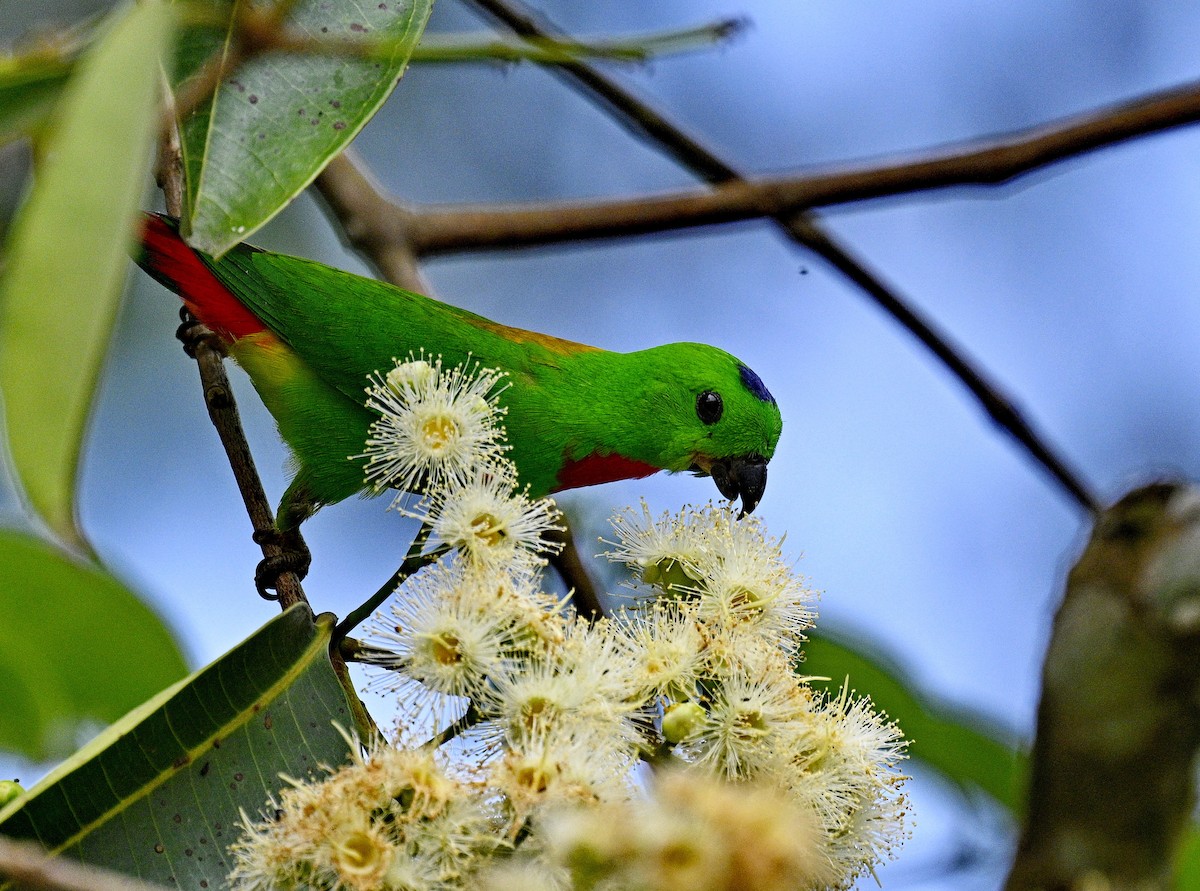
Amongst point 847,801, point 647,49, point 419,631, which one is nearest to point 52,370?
point 419,631

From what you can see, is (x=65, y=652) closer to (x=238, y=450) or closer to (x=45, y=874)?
(x=238, y=450)

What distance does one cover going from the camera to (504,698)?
1769mm

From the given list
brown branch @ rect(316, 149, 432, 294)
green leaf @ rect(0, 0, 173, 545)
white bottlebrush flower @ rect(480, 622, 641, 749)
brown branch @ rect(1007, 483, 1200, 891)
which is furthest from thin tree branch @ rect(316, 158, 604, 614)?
brown branch @ rect(1007, 483, 1200, 891)

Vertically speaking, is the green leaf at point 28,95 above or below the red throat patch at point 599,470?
below

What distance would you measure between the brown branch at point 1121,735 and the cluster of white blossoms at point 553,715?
1.10ft

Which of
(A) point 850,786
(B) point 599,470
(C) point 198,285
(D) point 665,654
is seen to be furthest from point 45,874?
(C) point 198,285

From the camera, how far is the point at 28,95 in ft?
3.76

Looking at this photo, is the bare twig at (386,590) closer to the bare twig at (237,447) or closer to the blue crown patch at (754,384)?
the bare twig at (237,447)

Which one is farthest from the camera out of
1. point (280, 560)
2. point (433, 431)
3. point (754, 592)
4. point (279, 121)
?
point (280, 560)

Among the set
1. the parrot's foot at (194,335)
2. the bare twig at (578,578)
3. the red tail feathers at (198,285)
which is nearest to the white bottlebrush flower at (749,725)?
the bare twig at (578,578)

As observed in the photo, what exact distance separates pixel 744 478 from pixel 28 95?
2.24 metres

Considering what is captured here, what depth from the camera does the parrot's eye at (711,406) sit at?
123 inches

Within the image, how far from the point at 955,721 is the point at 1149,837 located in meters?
2.10

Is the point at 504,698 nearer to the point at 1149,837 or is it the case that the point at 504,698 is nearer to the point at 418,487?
the point at 418,487
